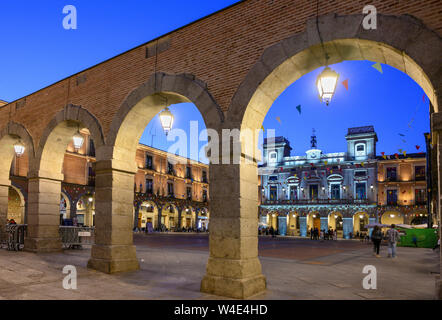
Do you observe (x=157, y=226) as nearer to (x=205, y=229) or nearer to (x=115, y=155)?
(x=205, y=229)

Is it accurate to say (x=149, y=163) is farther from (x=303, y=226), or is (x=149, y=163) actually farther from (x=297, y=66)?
(x=297, y=66)

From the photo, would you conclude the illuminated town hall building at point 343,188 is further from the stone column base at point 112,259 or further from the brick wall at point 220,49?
the brick wall at point 220,49

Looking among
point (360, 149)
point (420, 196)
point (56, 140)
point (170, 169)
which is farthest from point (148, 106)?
point (360, 149)

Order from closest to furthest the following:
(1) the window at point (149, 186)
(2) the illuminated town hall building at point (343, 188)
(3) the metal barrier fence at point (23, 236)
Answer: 1. (3) the metal barrier fence at point (23, 236)
2. (1) the window at point (149, 186)
3. (2) the illuminated town hall building at point (343, 188)

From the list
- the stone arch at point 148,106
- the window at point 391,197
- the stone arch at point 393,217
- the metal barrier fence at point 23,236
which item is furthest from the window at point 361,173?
the stone arch at point 148,106

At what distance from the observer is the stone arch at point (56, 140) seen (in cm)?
941

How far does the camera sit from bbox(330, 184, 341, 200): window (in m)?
44.0

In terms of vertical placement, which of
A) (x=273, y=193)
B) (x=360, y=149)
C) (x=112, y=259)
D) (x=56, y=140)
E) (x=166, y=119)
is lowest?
(x=112, y=259)

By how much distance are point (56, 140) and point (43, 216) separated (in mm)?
2231

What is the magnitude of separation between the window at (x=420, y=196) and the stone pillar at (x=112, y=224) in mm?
38373

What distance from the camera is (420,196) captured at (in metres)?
38.8

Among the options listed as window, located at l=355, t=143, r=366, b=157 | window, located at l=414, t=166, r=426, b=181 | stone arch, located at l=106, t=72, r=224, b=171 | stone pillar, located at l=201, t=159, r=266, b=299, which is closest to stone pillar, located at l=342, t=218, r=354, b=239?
window, located at l=355, t=143, r=366, b=157

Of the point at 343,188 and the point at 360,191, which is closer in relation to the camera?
the point at 360,191
